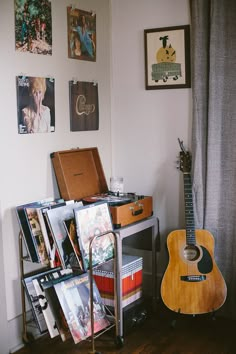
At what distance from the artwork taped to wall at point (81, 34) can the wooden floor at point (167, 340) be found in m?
1.76

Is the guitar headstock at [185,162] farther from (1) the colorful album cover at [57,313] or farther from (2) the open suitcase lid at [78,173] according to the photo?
(1) the colorful album cover at [57,313]

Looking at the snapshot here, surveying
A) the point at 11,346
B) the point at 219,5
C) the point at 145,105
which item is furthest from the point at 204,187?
the point at 11,346

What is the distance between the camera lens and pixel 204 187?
3182mm

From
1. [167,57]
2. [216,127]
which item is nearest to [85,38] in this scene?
[167,57]

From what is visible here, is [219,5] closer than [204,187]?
Yes

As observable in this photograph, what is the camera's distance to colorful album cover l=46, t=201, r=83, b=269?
267cm

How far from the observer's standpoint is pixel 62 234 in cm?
271

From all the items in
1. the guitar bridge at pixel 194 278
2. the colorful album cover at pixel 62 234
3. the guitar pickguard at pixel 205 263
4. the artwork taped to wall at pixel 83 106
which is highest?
the artwork taped to wall at pixel 83 106

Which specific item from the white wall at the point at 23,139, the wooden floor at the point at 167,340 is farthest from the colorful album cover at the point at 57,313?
the white wall at the point at 23,139

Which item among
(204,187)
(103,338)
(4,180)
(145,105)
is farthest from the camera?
(145,105)

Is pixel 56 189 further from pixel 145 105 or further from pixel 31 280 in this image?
pixel 145 105

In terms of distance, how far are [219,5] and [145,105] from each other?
0.84 metres

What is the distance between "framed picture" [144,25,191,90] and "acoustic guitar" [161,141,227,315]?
0.85m

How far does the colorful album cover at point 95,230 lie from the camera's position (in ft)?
8.75
